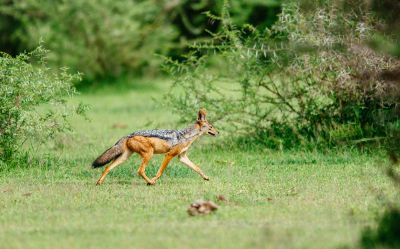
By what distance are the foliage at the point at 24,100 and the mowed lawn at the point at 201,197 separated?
435 mm

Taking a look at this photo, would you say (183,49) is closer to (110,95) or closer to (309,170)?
(110,95)

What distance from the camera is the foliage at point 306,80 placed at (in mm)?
12664

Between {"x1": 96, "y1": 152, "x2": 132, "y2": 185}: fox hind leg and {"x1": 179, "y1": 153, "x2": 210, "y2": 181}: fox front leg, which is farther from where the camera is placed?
{"x1": 179, "y1": 153, "x2": 210, "y2": 181}: fox front leg

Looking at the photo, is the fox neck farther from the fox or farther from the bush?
the bush

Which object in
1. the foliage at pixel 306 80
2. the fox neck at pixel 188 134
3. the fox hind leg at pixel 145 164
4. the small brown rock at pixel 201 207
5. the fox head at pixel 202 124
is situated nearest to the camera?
the small brown rock at pixel 201 207

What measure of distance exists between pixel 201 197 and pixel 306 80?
404 cm

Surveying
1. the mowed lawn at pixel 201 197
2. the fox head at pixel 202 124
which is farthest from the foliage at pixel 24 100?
the fox head at pixel 202 124

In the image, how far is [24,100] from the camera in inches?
487

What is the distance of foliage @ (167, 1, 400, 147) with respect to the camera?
1266 cm

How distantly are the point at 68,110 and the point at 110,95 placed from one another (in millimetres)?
13029

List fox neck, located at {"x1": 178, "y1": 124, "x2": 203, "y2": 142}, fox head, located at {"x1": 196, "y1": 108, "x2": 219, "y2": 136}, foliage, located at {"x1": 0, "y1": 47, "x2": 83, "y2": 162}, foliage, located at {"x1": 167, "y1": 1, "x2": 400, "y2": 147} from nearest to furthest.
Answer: fox neck, located at {"x1": 178, "y1": 124, "x2": 203, "y2": 142} → fox head, located at {"x1": 196, "y1": 108, "x2": 219, "y2": 136} → foliage, located at {"x1": 0, "y1": 47, "x2": 83, "y2": 162} → foliage, located at {"x1": 167, "y1": 1, "x2": 400, "y2": 147}

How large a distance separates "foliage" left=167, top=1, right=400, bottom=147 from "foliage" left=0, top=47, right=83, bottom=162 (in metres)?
2.22

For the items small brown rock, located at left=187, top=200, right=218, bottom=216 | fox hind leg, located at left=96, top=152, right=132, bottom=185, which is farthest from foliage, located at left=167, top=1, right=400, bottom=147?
small brown rock, located at left=187, top=200, right=218, bottom=216

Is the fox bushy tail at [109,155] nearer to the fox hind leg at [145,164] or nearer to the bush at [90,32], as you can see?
the fox hind leg at [145,164]
